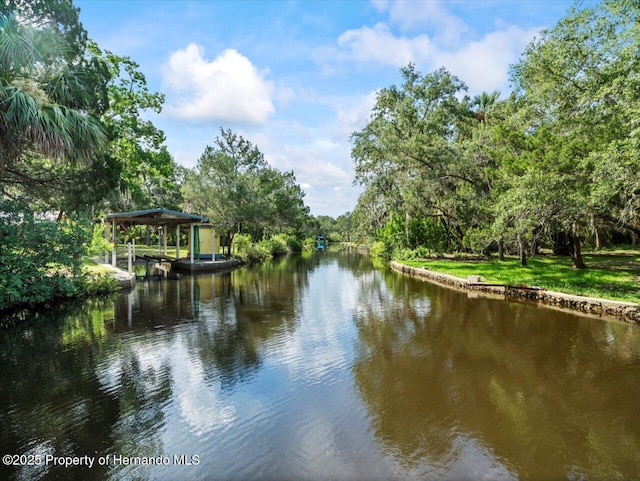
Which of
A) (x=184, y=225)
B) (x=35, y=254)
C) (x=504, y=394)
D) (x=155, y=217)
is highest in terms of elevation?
(x=155, y=217)

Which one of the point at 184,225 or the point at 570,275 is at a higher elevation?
the point at 184,225

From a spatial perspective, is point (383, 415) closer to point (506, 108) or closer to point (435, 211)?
point (506, 108)

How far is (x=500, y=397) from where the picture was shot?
5602 mm

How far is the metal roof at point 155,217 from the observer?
65.5 feet

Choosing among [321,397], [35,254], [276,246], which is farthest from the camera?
[276,246]

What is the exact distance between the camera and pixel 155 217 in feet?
72.7

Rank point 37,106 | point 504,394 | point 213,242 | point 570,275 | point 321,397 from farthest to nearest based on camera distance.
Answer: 1. point 213,242
2. point 570,275
3. point 37,106
4. point 504,394
5. point 321,397

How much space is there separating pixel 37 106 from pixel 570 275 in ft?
59.7

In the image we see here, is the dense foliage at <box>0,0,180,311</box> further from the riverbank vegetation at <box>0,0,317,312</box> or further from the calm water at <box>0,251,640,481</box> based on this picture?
the calm water at <box>0,251,640,481</box>

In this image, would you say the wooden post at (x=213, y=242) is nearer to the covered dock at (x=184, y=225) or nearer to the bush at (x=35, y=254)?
the covered dock at (x=184, y=225)

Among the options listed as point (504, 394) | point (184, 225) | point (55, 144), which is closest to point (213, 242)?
point (184, 225)

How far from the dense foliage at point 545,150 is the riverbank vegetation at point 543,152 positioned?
0.14ft

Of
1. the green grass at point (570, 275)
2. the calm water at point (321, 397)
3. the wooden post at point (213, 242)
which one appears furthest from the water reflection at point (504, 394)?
the wooden post at point (213, 242)

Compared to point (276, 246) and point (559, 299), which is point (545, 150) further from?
point (276, 246)
